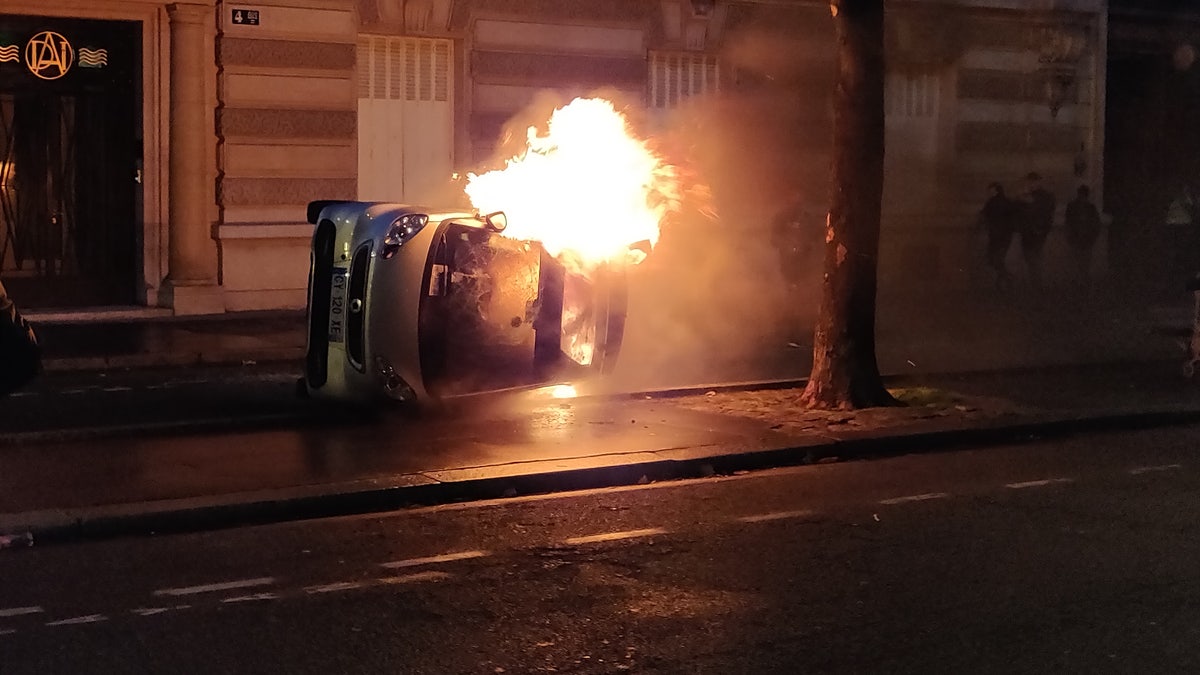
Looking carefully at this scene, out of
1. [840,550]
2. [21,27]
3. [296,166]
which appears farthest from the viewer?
[296,166]

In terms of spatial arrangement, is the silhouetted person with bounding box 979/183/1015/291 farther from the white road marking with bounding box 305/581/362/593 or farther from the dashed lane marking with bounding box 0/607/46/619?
the dashed lane marking with bounding box 0/607/46/619

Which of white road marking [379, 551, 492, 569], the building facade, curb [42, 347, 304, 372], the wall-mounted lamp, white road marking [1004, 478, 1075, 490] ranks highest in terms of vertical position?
the wall-mounted lamp

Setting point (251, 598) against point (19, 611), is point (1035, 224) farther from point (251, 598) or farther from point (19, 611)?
point (19, 611)

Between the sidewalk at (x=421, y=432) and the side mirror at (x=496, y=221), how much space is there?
1.47 meters

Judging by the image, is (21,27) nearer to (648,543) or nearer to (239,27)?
(239,27)

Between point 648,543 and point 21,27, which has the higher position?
point 21,27

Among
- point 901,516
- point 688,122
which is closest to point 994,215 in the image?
point 688,122

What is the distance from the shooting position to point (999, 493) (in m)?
8.91

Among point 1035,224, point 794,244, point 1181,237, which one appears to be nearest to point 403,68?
point 794,244

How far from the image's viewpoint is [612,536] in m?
7.64

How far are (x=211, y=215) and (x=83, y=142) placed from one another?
5.86 ft

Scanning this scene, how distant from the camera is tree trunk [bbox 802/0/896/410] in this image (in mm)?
11344

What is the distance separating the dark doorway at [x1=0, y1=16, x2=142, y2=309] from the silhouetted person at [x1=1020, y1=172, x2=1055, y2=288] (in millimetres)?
13324

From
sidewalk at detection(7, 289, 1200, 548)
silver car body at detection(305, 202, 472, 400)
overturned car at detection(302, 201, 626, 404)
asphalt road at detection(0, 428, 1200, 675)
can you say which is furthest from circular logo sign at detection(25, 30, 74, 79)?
asphalt road at detection(0, 428, 1200, 675)
